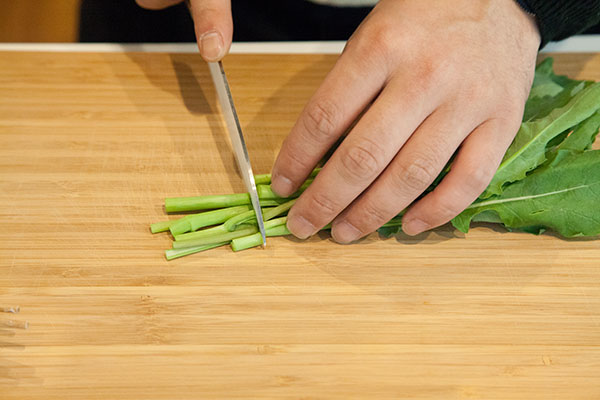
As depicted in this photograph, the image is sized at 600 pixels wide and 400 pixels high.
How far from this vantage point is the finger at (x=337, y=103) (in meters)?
1.02

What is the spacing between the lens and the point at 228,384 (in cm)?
93

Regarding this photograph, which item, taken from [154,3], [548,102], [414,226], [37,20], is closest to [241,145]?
[414,226]

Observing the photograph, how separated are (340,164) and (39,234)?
0.60 meters

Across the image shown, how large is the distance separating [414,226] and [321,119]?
27 centimetres

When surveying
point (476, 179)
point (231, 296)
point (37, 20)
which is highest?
point (476, 179)

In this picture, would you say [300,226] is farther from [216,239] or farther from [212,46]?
[212,46]

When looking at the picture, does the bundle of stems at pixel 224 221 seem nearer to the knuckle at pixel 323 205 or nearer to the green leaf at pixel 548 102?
the knuckle at pixel 323 205

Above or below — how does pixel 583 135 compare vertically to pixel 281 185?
above

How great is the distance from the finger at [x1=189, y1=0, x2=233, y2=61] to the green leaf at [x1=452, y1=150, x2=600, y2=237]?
554mm

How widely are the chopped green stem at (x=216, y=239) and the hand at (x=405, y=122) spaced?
9cm

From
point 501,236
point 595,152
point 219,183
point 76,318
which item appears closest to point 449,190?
point 501,236

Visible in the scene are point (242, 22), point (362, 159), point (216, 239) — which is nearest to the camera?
point (362, 159)

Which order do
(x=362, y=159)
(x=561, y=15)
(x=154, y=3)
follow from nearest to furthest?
(x=362, y=159), (x=561, y=15), (x=154, y=3)

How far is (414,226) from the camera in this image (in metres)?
1.09
